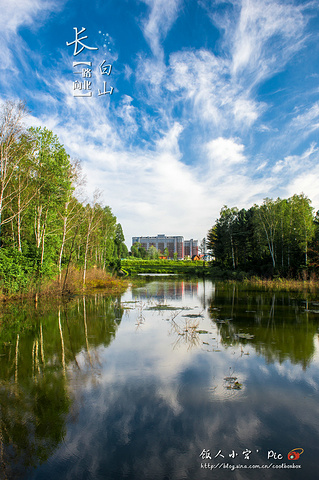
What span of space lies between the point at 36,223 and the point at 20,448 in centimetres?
1739

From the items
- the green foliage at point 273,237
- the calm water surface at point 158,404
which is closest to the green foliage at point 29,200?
the calm water surface at point 158,404

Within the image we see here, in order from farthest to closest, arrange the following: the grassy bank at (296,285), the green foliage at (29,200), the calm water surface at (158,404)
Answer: the grassy bank at (296,285), the green foliage at (29,200), the calm water surface at (158,404)

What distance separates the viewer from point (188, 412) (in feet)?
16.2

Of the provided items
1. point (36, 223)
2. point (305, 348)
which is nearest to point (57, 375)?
point (305, 348)

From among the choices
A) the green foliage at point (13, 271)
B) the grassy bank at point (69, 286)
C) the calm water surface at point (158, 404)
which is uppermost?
the green foliage at point (13, 271)

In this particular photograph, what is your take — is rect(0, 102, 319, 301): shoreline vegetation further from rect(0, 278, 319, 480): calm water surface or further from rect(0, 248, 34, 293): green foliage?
rect(0, 278, 319, 480): calm water surface

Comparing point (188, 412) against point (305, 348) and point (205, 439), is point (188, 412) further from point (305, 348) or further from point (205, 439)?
point (305, 348)

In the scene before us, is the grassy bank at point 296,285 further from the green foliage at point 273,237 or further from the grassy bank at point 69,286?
the grassy bank at point 69,286

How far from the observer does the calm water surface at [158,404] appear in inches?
146

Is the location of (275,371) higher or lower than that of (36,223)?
lower

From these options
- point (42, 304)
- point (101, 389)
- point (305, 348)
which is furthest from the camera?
point (42, 304)

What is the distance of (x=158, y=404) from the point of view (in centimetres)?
525

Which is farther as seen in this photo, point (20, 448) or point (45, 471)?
point (20, 448)

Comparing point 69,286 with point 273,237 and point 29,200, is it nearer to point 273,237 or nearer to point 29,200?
point 29,200
